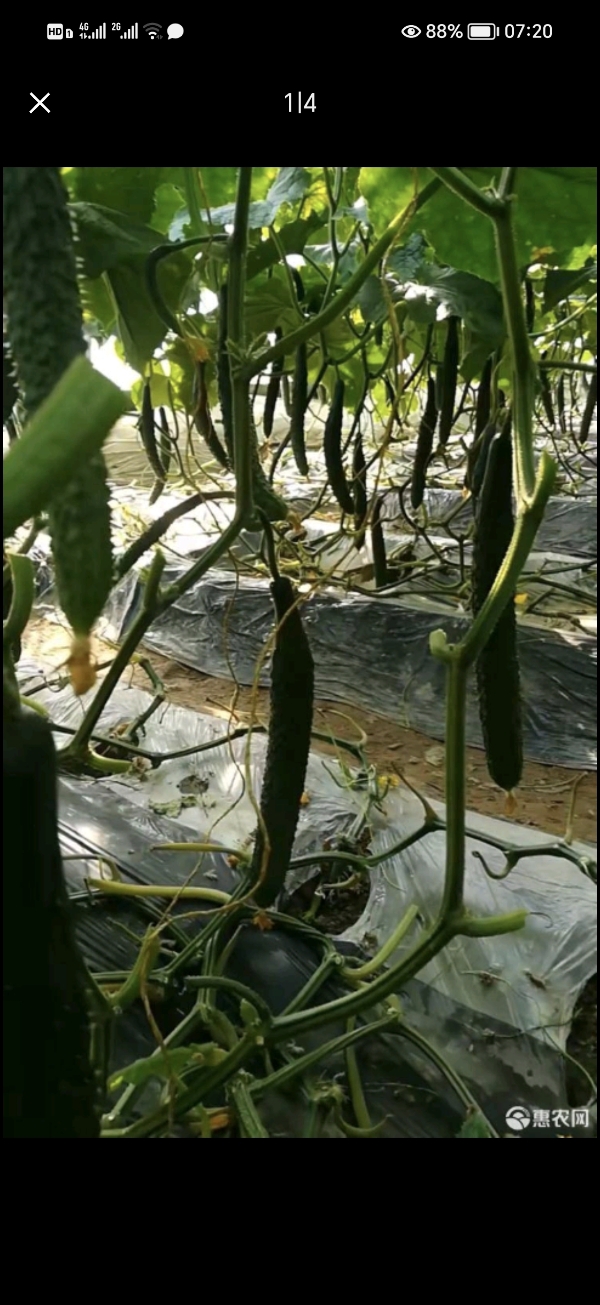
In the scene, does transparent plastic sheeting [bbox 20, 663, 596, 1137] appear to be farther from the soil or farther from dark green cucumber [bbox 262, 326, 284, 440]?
dark green cucumber [bbox 262, 326, 284, 440]

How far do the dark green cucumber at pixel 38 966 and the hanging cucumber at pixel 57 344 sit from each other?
7cm

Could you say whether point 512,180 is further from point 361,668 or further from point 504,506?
point 361,668

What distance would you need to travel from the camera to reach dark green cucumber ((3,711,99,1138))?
0.53 metres

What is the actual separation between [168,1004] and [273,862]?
29 centimetres

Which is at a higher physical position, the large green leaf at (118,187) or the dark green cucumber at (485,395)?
the large green leaf at (118,187)

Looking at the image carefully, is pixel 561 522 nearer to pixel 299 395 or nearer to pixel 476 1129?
pixel 299 395

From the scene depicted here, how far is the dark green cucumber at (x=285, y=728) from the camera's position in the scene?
122cm

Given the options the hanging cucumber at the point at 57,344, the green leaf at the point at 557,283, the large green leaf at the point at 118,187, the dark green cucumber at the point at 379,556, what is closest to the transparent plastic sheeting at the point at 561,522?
the dark green cucumber at the point at 379,556

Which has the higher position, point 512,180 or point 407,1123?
point 512,180

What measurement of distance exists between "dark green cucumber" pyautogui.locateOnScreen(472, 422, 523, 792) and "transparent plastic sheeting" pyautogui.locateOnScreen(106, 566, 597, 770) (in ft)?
5.33

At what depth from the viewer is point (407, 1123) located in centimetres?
135
